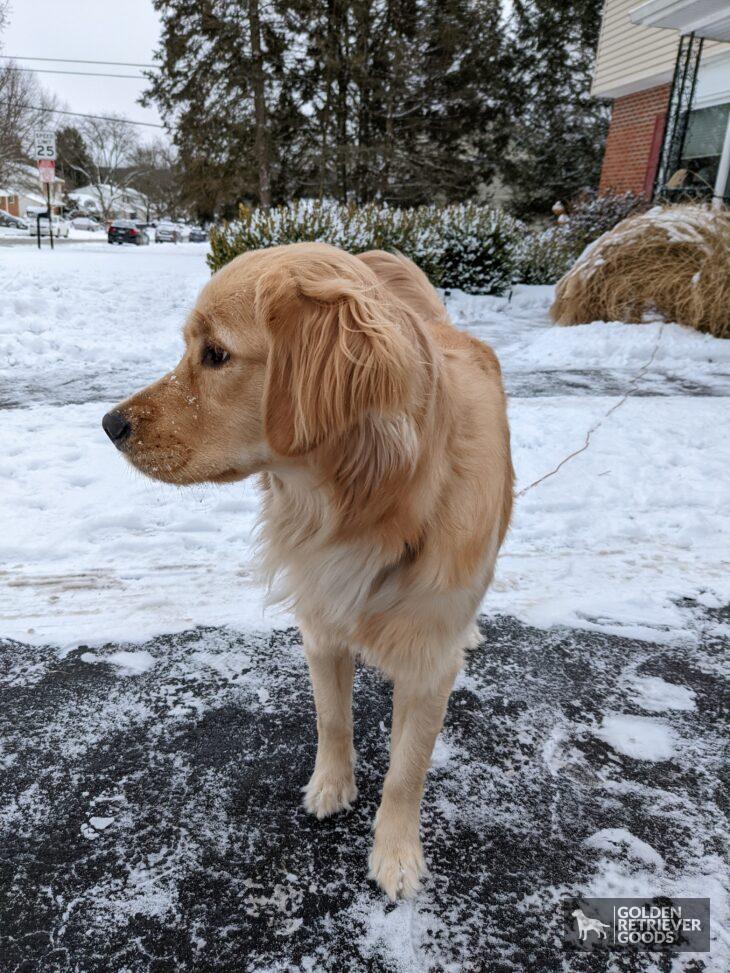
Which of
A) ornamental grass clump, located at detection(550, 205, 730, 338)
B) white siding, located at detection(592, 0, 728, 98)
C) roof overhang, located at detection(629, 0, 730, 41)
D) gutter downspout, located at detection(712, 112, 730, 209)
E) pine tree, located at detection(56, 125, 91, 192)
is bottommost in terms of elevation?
ornamental grass clump, located at detection(550, 205, 730, 338)

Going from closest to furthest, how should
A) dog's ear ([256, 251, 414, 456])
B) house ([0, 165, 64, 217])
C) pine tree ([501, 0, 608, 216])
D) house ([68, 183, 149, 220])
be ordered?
1. dog's ear ([256, 251, 414, 456])
2. pine tree ([501, 0, 608, 216])
3. house ([0, 165, 64, 217])
4. house ([68, 183, 149, 220])

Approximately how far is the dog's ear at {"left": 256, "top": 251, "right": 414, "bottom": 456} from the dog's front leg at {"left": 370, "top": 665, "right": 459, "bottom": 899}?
0.78 meters

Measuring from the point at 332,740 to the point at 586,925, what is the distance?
849 mm

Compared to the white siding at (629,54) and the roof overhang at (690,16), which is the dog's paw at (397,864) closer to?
the roof overhang at (690,16)

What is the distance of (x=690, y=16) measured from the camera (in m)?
11.2

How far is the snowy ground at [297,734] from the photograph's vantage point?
5.49ft

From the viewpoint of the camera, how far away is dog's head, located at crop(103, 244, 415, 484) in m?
1.42

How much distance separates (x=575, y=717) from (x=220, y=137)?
25.5 metres

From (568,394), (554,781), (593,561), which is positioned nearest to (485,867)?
(554,781)

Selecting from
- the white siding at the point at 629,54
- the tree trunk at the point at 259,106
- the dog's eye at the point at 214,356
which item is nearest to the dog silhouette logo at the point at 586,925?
the dog's eye at the point at 214,356

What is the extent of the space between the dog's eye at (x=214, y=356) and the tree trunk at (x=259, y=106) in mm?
22623

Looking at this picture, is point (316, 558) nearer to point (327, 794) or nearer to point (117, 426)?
point (117, 426)

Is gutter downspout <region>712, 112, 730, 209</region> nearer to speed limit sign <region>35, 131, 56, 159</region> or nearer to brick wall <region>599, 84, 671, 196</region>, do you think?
brick wall <region>599, 84, 671, 196</region>

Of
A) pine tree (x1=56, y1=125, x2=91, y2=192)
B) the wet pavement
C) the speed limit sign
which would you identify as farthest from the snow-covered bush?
pine tree (x1=56, y1=125, x2=91, y2=192)
